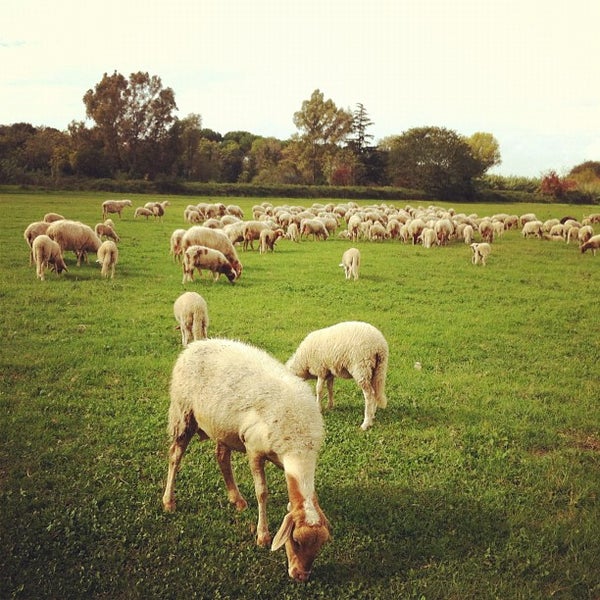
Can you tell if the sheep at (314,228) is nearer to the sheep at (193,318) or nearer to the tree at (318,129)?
the sheep at (193,318)

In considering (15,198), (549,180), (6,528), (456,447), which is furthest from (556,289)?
(549,180)

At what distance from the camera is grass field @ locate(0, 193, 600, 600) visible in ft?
14.3

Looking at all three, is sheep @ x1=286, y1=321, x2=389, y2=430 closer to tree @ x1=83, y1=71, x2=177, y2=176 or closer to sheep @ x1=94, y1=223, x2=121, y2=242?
sheep @ x1=94, y1=223, x2=121, y2=242

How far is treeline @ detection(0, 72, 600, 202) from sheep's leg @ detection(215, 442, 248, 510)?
56636 mm

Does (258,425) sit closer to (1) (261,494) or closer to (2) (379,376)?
(1) (261,494)

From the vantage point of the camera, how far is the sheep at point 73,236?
54.6ft

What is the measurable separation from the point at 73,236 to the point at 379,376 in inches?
529

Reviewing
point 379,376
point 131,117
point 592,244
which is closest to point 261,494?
point 379,376

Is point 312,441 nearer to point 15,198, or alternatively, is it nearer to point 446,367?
point 446,367

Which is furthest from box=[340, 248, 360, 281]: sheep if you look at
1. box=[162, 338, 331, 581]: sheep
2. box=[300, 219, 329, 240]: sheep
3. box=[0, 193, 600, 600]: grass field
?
box=[162, 338, 331, 581]: sheep

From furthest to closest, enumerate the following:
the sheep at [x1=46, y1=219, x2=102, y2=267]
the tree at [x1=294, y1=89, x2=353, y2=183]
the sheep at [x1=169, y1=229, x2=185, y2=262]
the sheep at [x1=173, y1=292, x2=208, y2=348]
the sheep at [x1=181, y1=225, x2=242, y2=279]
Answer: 1. the tree at [x1=294, y1=89, x2=353, y2=183]
2. the sheep at [x1=169, y1=229, x2=185, y2=262]
3. the sheep at [x1=181, y1=225, x2=242, y2=279]
4. the sheep at [x1=46, y1=219, x2=102, y2=267]
5. the sheep at [x1=173, y1=292, x2=208, y2=348]

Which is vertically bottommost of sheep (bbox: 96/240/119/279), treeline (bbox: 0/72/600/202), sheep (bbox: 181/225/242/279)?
sheep (bbox: 96/240/119/279)

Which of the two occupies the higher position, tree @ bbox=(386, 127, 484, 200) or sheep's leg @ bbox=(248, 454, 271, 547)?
tree @ bbox=(386, 127, 484, 200)

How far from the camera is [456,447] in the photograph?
21.2 feet
